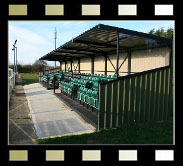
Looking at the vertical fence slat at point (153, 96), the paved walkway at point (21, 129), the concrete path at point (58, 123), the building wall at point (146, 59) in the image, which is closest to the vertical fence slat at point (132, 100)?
the vertical fence slat at point (153, 96)

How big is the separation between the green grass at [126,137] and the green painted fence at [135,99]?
15.7 inches

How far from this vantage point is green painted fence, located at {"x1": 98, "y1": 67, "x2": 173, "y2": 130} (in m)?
5.88

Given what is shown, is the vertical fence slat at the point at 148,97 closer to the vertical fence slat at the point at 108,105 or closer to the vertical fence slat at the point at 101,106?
the vertical fence slat at the point at 108,105

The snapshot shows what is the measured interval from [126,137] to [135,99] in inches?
60.8

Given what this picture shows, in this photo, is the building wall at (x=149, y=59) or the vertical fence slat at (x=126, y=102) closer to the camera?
the vertical fence slat at (x=126, y=102)

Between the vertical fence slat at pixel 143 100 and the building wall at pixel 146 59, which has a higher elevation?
the building wall at pixel 146 59

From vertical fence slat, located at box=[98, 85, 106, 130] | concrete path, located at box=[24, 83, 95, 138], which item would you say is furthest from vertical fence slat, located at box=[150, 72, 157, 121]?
concrete path, located at box=[24, 83, 95, 138]

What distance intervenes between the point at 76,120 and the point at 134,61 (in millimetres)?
6064

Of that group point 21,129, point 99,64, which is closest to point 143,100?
point 21,129

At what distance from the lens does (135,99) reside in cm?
626

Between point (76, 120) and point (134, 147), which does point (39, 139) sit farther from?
point (134, 147)

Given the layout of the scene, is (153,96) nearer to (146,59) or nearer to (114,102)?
(114,102)

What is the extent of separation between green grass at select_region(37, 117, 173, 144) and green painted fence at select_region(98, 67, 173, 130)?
40 centimetres

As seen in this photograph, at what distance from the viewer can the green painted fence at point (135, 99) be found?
19.3 feet
